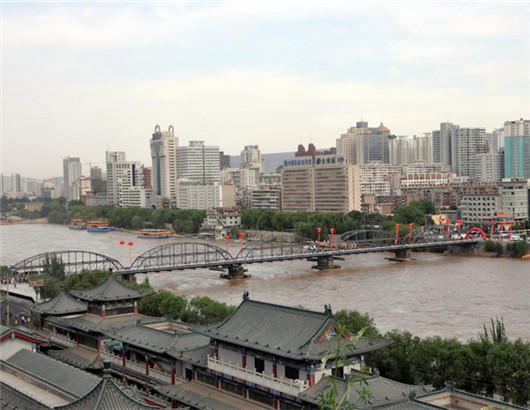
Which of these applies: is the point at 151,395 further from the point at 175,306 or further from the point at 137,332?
the point at 175,306

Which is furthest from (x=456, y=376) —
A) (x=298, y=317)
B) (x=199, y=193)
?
(x=199, y=193)

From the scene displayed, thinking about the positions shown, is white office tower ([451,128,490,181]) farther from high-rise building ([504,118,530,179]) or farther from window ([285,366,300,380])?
window ([285,366,300,380])

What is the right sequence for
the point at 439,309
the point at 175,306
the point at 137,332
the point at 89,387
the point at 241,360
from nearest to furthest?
the point at 89,387 < the point at 241,360 < the point at 137,332 < the point at 175,306 < the point at 439,309

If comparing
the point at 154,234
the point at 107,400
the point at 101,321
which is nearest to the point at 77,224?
the point at 154,234

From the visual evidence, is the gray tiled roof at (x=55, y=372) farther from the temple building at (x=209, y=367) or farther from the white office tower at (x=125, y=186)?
the white office tower at (x=125, y=186)

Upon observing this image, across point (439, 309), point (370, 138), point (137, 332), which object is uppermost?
point (370, 138)
